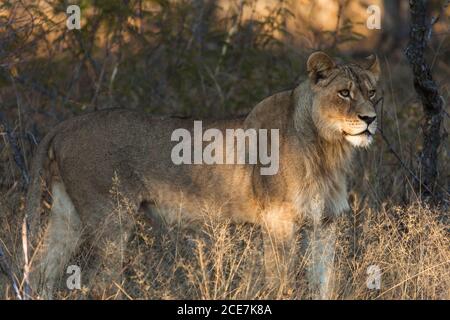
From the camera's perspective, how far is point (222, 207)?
20.2 feet

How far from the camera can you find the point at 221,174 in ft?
20.4

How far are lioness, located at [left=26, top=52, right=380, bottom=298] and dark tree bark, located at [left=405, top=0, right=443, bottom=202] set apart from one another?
0.57 meters

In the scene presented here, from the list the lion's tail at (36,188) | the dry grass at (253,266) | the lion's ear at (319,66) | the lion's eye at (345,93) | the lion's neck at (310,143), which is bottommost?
the dry grass at (253,266)

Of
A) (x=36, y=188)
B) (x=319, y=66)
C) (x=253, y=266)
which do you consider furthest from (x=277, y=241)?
(x=36, y=188)

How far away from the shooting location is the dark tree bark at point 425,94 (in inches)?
264

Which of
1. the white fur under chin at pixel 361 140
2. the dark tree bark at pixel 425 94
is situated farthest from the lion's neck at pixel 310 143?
the dark tree bark at pixel 425 94

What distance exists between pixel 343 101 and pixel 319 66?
0.30m

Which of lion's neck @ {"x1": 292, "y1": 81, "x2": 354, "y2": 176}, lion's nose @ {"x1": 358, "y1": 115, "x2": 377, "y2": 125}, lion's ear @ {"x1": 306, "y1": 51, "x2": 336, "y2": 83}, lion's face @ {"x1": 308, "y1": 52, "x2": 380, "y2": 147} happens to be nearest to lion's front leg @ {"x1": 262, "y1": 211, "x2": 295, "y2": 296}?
lion's neck @ {"x1": 292, "y1": 81, "x2": 354, "y2": 176}

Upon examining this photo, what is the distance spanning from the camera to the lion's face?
5738 millimetres

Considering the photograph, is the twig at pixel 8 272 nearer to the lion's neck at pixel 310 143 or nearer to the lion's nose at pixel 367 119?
the lion's neck at pixel 310 143

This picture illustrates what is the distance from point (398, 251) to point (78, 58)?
427 cm

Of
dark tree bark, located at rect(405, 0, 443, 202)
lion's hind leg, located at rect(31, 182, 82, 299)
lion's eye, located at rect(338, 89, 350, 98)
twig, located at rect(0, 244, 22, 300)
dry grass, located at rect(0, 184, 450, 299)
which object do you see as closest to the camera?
twig, located at rect(0, 244, 22, 300)

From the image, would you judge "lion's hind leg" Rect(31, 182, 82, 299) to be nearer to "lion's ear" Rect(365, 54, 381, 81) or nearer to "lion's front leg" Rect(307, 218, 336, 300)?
"lion's front leg" Rect(307, 218, 336, 300)
